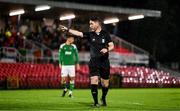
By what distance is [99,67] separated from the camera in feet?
56.9

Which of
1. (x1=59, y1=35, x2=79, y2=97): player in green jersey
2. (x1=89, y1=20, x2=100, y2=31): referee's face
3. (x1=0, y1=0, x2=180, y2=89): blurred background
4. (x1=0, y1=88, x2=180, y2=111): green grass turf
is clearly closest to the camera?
(x1=0, y1=88, x2=180, y2=111): green grass turf

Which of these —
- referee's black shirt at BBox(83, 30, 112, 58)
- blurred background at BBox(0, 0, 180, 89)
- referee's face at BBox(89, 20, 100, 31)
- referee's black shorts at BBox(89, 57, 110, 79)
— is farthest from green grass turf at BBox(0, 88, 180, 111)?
blurred background at BBox(0, 0, 180, 89)

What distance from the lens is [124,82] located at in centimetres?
3844

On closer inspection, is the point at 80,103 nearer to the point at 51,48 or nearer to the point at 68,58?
the point at 68,58

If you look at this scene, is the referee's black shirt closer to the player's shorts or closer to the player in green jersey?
the player in green jersey

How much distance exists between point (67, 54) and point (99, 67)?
665cm

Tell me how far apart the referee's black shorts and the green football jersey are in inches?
255

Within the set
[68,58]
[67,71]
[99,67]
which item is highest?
[68,58]

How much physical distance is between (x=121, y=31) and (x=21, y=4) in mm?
23336

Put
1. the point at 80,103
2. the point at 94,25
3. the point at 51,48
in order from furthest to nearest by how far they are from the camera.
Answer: the point at 51,48, the point at 80,103, the point at 94,25

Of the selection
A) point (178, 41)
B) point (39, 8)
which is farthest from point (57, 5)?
point (178, 41)

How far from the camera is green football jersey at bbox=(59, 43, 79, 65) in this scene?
78.4 ft

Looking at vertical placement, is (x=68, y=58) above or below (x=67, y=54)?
below

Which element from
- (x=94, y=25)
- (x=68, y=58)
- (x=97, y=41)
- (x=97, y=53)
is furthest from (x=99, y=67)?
(x=68, y=58)
